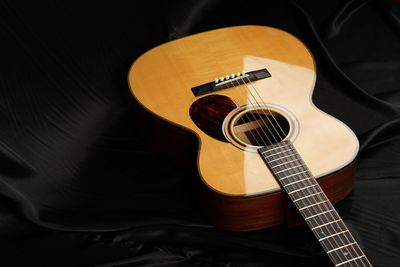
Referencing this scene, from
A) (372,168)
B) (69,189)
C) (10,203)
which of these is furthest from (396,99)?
(10,203)

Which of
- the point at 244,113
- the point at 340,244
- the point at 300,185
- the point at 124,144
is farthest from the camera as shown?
the point at 124,144

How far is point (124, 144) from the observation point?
1351 mm

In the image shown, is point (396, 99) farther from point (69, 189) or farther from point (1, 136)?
point (1, 136)

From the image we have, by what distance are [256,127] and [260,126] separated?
0.01m

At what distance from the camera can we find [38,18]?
129cm

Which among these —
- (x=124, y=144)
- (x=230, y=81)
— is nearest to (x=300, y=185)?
(x=230, y=81)

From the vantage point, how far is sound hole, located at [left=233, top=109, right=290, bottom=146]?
1114mm

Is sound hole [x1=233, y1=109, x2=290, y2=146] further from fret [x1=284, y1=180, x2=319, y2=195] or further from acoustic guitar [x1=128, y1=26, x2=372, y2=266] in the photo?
fret [x1=284, y1=180, x2=319, y2=195]

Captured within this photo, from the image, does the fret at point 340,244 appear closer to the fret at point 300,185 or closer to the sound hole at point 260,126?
the fret at point 300,185

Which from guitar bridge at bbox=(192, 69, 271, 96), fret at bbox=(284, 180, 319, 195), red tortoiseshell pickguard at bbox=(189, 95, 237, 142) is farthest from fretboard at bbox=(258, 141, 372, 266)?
guitar bridge at bbox=(192, 69, 271, 96)

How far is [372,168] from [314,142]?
0.87 ft

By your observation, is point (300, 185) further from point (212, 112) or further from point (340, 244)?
point (212, 112)

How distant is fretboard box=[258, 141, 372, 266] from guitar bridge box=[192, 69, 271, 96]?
0.80ft

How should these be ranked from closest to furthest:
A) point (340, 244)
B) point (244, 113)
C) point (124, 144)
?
point (340, 244) → point (244, 113) → point (124, 144)
